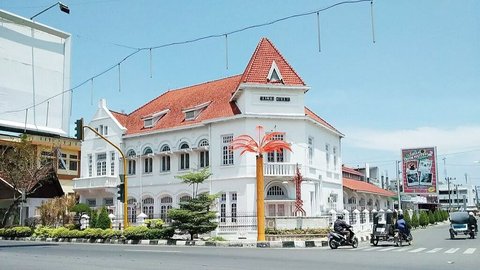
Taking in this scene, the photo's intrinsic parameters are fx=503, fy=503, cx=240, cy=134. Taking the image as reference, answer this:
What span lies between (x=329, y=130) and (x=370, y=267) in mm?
25751

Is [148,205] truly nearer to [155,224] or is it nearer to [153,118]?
[153,118]

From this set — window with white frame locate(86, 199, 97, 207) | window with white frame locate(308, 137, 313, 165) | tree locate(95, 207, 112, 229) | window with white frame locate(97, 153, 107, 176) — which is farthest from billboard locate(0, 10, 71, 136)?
window with white frame locate(86, 199, 97, 207)

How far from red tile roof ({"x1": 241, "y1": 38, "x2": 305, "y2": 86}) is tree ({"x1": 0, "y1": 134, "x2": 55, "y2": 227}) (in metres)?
15.6

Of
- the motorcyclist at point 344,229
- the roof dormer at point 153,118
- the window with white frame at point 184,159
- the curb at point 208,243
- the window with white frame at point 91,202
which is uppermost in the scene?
the roof dormer at point 153,118

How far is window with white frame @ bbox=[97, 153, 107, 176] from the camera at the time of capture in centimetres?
3992

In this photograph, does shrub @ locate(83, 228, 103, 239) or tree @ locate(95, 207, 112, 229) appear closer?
shrub @ locate(83, 228, 103, 239)

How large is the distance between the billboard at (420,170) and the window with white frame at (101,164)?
27.3 meters

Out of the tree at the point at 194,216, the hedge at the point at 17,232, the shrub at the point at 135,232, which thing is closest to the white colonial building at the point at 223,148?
the tree at the point at 194,216

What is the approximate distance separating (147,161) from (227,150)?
26.2 ft

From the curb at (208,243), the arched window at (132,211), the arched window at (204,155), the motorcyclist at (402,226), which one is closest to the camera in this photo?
the motorcyclist at (402,226)

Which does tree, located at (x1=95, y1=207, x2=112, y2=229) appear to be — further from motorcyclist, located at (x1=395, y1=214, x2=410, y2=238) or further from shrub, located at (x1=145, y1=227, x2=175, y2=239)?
motorcyclist, located at (x1=395, y1=214, x2=410, y2=238)

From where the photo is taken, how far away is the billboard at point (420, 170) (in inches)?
1823

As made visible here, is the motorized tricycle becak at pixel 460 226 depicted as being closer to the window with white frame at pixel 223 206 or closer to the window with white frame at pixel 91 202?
the window with white frame at pixel 223 206

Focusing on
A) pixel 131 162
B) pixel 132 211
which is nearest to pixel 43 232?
pixel 132 211
